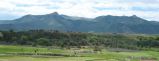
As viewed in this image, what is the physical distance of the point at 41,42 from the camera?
183000 mm

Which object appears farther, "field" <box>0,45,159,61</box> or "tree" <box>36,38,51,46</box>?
"tree" <box>36,38,51,46</box>

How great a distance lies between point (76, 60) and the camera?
9625cm

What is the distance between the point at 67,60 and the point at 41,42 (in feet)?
290

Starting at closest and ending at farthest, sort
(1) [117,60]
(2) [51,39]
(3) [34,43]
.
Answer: (1) [117,60], (3) [34,43], (2) [51,39]

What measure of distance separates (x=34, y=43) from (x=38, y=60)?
290 feet

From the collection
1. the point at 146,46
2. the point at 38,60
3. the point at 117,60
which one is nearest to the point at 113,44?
the point at 146,46

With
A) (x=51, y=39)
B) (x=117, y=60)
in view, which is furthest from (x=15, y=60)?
(x=51, y=39)

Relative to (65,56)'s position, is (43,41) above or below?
above

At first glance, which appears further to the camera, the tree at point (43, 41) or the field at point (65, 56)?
the tree at point (43, 41)

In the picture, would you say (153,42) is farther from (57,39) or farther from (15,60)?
(15,60)

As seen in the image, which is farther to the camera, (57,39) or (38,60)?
(57,39)

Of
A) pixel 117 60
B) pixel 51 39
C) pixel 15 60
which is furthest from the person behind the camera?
pixel 51 39

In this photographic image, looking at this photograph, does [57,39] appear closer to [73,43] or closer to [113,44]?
[73,43]

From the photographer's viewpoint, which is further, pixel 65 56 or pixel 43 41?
pixel 43 41
